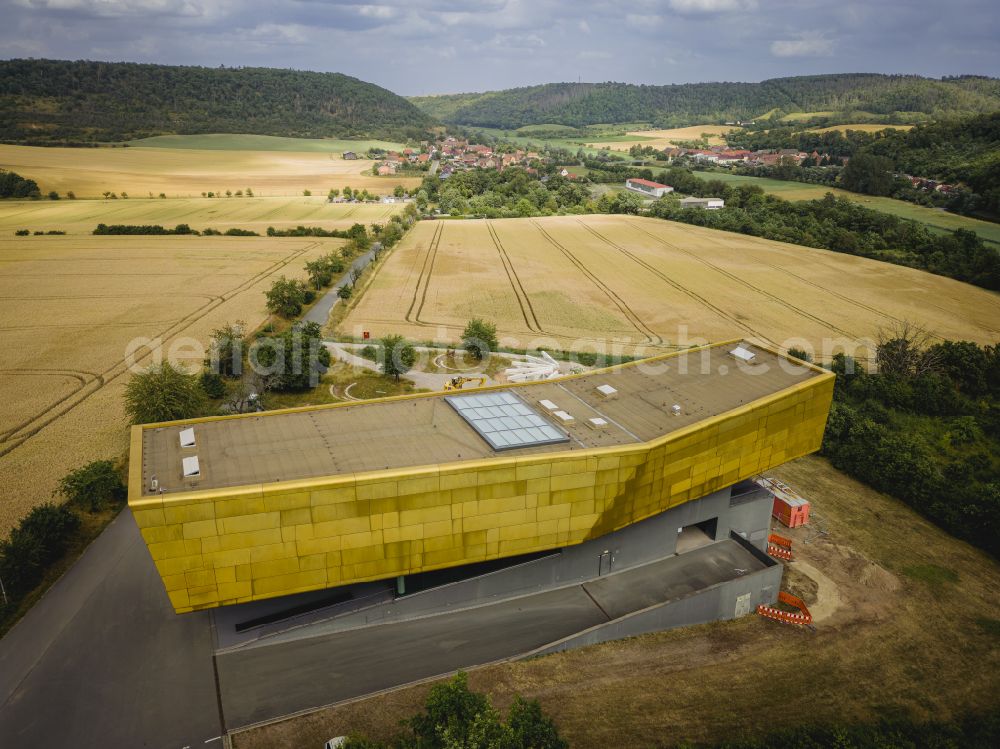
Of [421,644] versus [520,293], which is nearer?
[421,644]

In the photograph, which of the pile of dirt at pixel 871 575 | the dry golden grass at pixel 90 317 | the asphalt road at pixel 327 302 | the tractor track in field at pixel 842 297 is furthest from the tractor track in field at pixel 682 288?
A: the dry golden grass at pixel 90 317

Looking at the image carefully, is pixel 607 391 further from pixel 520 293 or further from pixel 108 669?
pixel 520 293

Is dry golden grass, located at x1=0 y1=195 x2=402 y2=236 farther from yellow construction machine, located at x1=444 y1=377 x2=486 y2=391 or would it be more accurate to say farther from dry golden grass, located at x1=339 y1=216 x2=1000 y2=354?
yellow construction machine, located at x1=444 y1=377 x2=486 y2=391

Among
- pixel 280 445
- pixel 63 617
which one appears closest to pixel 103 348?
pixel 63 617

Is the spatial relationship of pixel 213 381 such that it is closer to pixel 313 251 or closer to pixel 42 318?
pixel 42 318

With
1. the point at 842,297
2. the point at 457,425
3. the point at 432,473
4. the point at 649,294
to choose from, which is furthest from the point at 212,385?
the point at 842,297
